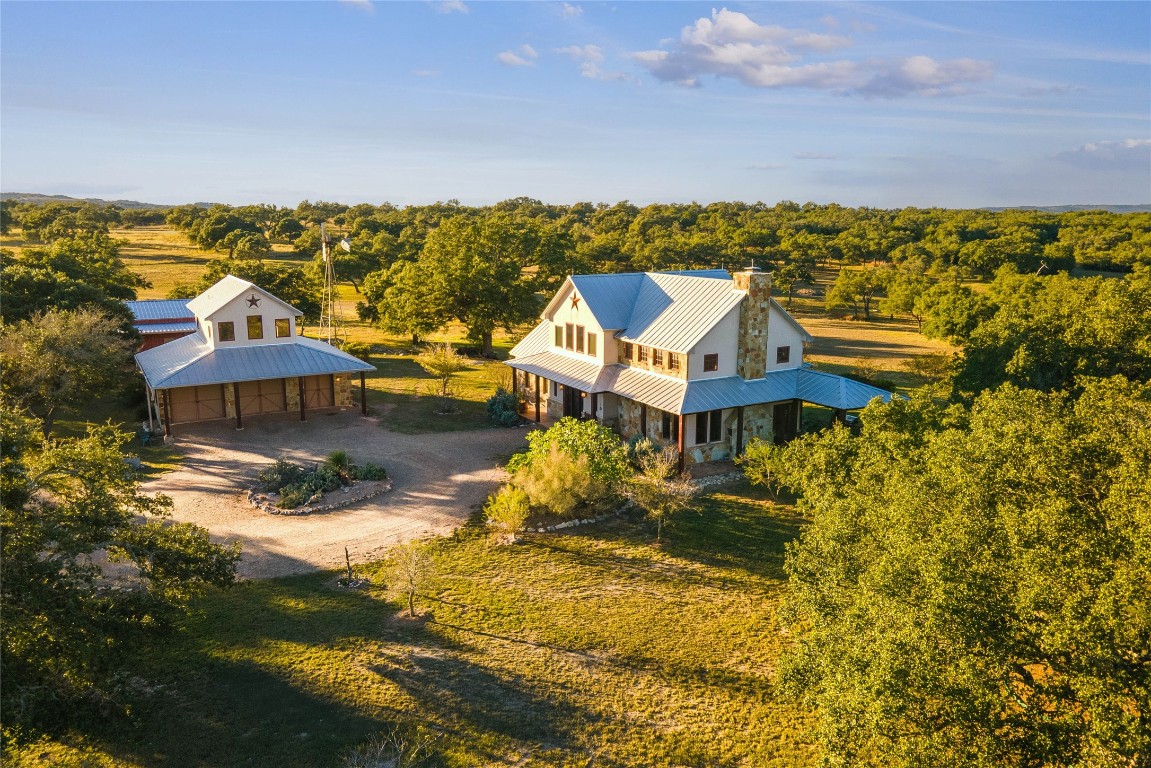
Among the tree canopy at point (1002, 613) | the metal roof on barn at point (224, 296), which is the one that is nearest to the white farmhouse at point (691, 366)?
the metal roof on barn at point (224, 296)

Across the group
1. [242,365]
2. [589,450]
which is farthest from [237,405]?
Answer: [589,450]

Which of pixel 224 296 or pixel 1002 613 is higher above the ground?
A: pixel 224 296

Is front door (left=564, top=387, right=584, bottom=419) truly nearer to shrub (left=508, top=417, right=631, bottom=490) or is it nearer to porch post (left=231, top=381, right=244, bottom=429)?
shrub (left=508, top=417, right=631, bottom=490)

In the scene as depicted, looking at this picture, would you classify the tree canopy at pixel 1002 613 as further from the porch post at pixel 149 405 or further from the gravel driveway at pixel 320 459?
the porch post at pixel 149 405

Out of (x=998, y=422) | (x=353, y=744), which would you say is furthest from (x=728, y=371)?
(x=353, y=744)

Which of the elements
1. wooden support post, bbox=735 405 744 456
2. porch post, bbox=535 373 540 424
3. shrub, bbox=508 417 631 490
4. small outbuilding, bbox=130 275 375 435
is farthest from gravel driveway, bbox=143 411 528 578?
wooden support post, bbox=735 405 744 456

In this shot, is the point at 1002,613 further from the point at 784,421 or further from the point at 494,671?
the point at 784,421
